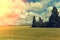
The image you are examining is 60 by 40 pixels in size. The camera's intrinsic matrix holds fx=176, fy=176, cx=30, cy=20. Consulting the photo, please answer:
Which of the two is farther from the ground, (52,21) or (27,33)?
(52,21)

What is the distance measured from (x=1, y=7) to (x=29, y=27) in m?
0.37

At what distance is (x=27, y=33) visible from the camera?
1.83 metres

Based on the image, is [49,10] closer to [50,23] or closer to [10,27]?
[50,23]

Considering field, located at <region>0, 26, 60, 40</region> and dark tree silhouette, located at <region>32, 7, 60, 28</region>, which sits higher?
dark tree silhouette, located at <region>32, 7, 60, 28</region>

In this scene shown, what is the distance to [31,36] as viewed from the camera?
1.82 m

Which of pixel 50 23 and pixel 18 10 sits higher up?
pixel 18 10

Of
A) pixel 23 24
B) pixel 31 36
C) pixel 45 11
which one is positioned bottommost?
pixel 31 36

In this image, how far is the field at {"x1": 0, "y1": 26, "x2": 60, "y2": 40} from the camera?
1.81 m

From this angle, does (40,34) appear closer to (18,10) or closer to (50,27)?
(50,27)

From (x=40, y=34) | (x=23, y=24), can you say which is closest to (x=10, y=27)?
(x=23, y=24)

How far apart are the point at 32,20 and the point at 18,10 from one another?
0.18 m

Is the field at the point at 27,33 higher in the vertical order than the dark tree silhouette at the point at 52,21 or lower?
lower

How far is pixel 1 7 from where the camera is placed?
6.18ft

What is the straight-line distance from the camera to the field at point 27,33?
1808mm
